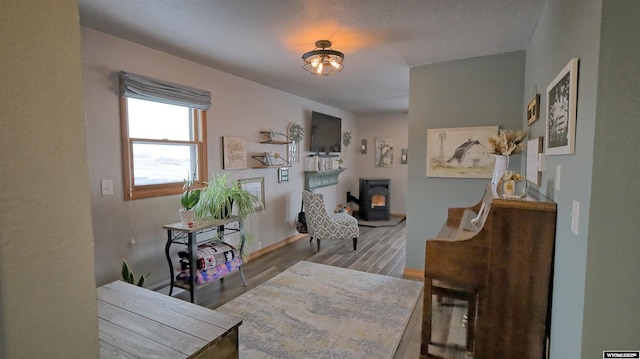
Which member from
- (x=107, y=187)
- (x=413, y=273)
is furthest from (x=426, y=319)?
(x=107, y=187)

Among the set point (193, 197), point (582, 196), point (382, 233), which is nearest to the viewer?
point (582, 196)

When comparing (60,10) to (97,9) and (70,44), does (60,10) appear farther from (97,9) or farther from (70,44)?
(97,9)

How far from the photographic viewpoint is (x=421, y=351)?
214cm

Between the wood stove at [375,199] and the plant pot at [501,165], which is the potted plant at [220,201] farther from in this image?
the wood stove at [375,199]

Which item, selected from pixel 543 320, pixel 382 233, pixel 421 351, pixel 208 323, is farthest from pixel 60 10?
pixel 382 233

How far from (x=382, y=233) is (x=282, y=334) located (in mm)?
3641

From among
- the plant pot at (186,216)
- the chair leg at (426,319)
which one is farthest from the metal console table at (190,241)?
the chair leg at (426,319)

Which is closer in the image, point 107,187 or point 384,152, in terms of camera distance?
point 107,187

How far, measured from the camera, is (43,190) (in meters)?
0.60

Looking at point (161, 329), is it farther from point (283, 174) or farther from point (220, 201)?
point (283, 174)

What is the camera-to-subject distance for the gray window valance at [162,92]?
104 inches

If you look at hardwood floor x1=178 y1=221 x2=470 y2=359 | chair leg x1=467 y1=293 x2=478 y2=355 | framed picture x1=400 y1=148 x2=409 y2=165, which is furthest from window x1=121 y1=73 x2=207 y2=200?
framed picture x1=400 y1=148 x2=409 y2=165

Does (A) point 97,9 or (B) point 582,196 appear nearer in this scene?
(B) point 582,196

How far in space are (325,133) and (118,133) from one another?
12.2 feet
